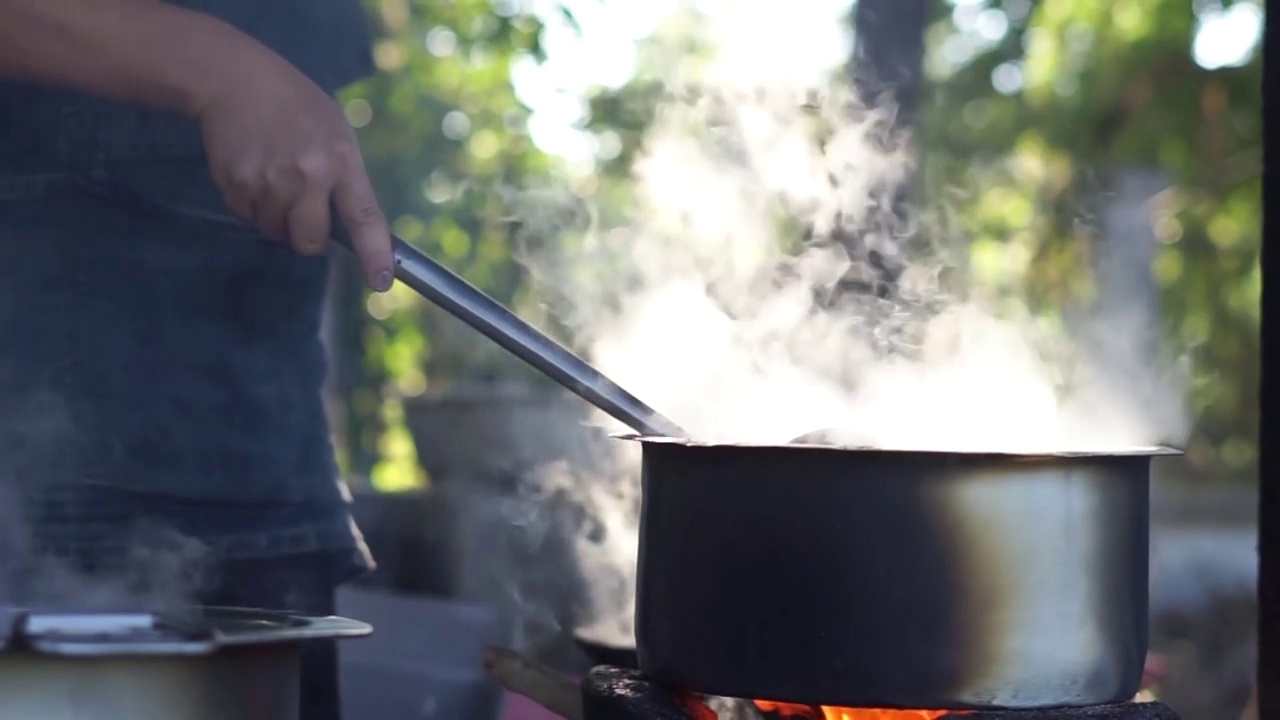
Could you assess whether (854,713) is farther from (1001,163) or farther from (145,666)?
(1001,163)

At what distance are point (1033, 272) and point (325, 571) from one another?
7.06 m

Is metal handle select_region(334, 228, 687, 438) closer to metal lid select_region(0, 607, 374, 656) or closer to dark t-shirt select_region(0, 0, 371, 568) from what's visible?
→ metal lid select_region(0, 607, 374, 656)

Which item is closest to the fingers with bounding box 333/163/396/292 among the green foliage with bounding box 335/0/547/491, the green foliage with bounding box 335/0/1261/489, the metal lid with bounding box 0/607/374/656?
the metal lid with bounding box 0/607/374/656

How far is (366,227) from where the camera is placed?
76.4 inches

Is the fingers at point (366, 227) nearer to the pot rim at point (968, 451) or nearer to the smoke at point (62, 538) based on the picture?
the pot rim at point (968, 451)

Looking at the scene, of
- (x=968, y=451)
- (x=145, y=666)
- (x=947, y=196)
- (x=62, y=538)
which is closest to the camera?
(x=145, y=666)

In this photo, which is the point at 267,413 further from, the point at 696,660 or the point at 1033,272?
the point at 1033,272

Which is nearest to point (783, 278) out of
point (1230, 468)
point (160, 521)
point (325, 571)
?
point (325, 571)

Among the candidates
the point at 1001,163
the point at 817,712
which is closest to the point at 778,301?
the point at 817,712

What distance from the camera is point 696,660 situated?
175cm

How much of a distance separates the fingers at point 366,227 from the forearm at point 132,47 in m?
0.23

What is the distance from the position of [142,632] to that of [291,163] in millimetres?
697

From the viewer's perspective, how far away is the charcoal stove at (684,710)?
5.52 feet

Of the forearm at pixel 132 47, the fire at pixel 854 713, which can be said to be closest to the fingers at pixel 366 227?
the forearm at pixel 132 47
